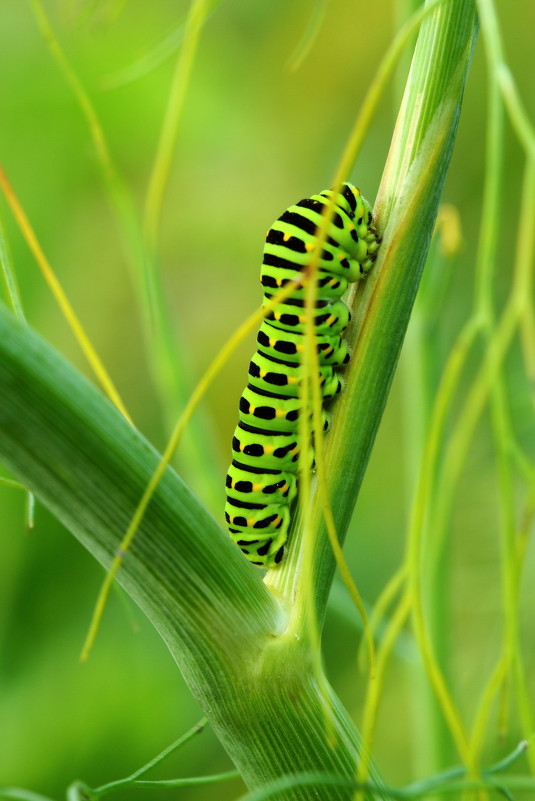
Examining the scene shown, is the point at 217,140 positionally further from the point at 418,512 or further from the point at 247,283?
the point at 418,512

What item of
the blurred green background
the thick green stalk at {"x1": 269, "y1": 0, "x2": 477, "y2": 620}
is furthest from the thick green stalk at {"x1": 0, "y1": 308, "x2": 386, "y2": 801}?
the blurred green background

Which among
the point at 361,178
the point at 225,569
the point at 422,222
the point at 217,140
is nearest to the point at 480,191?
the point at 361,178

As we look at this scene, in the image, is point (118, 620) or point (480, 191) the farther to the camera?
point (480, 191)

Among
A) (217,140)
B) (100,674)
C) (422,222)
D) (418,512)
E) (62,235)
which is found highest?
(217,140)

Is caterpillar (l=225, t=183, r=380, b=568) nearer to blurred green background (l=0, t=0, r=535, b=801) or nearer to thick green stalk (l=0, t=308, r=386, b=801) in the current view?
thick green stalk (l=0, t=308, r=386, b=801)

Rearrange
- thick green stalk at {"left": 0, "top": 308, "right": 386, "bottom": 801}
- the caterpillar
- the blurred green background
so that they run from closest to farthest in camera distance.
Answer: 1. thick green stalk at {"left": 0, "top": 308, "right": 386, "bottom": 801}
2. the caterpillar
3. the blurred green background
